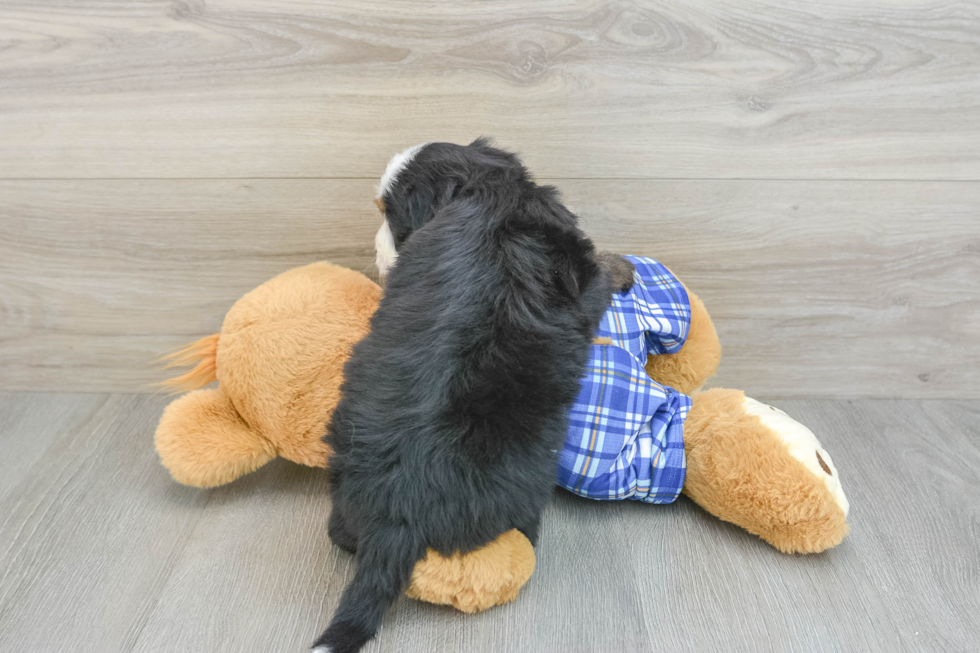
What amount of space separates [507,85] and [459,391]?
0.50 m

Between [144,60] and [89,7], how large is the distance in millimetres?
94

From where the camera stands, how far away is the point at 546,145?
0.94 m

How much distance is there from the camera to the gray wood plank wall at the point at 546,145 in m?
0.90

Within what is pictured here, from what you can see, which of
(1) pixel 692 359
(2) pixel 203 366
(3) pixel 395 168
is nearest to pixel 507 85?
(3) pixel 395 168

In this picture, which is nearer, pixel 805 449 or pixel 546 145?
pixel 805 449

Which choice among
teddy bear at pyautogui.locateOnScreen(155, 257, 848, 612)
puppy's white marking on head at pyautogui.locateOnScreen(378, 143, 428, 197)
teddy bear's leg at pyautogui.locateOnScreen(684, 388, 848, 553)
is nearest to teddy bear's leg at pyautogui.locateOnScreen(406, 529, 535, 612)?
teddy bear at pyautogui.locateOnScreen(155, 257, 848, 612)

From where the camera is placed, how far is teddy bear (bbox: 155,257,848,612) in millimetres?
749

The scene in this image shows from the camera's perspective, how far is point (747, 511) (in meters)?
0.76

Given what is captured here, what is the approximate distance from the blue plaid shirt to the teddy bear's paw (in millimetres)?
94

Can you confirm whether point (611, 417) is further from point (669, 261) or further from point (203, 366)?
point (203, 366)

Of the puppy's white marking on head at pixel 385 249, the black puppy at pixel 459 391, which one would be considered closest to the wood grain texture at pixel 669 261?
the puppy's white marking on head at pixel 385 249

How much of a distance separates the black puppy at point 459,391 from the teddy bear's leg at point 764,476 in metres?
0.24

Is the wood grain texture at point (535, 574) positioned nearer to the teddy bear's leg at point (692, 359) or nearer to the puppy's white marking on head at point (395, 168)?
the teddy bear's leg at point (692, 359)

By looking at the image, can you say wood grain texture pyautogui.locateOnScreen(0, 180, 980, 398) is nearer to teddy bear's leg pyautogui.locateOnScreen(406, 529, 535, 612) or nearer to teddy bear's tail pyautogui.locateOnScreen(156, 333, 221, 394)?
teddy bear's tail pyautogui.locateOnScreen(156, 333, 221, 394)
